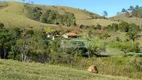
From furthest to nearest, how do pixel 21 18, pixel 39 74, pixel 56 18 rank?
1. pixel 21 18
2. pixel 56 18
3. pixel 39 74

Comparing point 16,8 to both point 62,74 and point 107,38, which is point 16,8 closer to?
point 107,38

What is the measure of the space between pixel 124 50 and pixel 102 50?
5596 mm

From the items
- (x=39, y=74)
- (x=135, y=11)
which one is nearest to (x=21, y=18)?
(x=135, y=11)

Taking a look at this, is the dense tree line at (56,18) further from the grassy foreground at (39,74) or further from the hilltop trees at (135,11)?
the grassy foreground at (39,74)

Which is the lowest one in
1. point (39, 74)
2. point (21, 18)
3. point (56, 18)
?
point (21, 18)

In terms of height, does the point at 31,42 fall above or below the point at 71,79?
below

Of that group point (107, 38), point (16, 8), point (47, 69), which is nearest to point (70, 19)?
point (107, 38)

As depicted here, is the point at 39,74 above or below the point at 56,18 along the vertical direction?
above

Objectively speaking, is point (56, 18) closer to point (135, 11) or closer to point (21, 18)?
point (21, 18)

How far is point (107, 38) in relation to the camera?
281 feet

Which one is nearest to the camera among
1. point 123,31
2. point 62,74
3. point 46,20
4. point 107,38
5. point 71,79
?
point 71,79

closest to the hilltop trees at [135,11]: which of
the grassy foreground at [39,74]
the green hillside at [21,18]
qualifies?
the green hillside at [21,18]

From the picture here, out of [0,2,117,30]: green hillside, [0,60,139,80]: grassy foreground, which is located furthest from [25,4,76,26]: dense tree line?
[0,60,139,80]: grassy foreground

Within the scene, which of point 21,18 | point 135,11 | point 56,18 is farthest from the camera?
point 135,11
